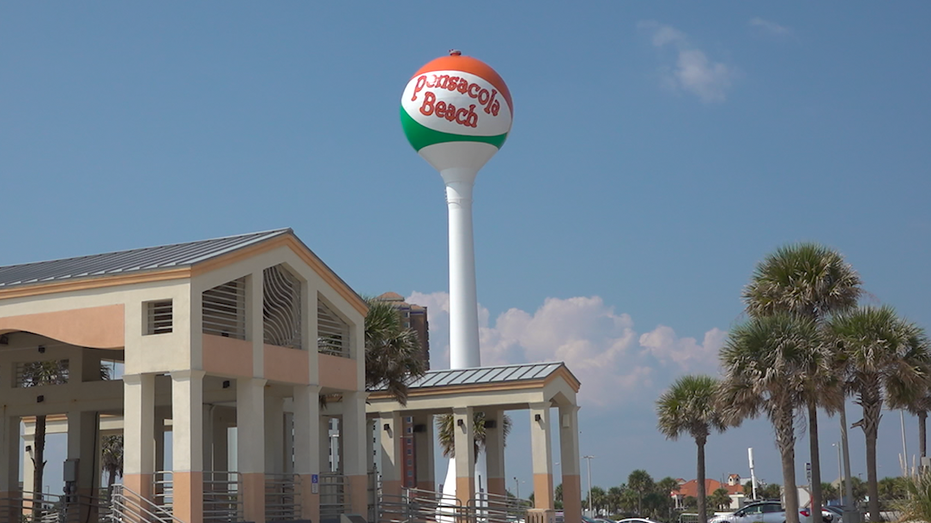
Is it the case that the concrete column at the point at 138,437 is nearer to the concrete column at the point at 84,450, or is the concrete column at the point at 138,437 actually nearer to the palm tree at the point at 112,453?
the concrete column at the point at 84,450

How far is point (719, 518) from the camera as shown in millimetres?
47562

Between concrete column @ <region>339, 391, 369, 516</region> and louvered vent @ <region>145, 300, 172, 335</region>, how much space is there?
7.27m

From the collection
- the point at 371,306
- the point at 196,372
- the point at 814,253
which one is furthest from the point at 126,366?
the point at 814,253

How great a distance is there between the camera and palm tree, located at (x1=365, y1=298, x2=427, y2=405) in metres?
36.8

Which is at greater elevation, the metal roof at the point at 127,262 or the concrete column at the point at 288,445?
the metal roof at the point at 127,262

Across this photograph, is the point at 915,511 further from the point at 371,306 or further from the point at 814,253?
the point at 371,306

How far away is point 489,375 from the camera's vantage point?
39031 millimetres

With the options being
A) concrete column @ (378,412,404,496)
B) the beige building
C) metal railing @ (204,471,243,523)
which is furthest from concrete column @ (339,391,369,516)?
concrete column @ (378,412,404,496)

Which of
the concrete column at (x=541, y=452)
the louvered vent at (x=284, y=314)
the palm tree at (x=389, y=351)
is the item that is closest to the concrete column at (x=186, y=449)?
the louvered vent at (x=284, y=314)

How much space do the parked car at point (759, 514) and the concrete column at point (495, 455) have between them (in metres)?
9.93

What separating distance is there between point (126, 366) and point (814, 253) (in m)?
23.5

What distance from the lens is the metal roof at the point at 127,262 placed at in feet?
82.2

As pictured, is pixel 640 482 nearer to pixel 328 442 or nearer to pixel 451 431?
pixel 451 431

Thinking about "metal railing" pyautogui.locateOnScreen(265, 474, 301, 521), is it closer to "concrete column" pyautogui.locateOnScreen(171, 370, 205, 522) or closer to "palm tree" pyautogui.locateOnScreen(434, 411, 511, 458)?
"concrete column" pyautogui.locateOnScreen(171, 370, 205, 522)
